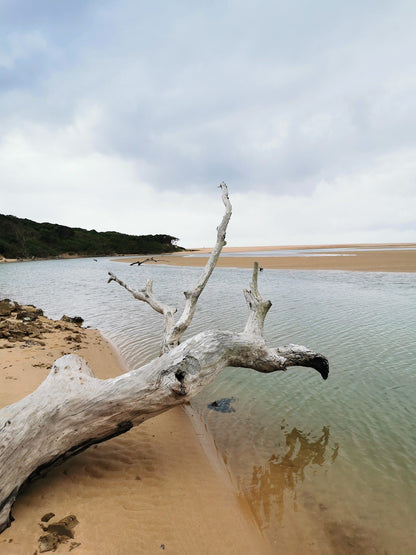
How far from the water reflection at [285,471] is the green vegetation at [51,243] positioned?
3203 inches

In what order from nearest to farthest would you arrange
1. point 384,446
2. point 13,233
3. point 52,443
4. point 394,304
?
point 52,443
point 384,446
point 394,304
point 13,233

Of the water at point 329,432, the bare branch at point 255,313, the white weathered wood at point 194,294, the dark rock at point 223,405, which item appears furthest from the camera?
the white weathered wood at point 194,294

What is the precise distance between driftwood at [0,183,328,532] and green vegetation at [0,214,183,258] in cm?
8047

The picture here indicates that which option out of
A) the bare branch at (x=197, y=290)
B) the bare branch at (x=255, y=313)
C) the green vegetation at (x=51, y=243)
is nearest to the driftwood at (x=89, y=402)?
the bare branch at (x=255, y=313)

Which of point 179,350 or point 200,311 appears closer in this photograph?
point 179,350

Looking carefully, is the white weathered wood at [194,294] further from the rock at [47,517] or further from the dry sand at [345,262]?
the dry sand at [345,262]

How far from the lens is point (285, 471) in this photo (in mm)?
3656

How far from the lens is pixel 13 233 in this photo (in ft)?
270

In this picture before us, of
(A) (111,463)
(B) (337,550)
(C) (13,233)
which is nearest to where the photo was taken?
(B) (337,550)

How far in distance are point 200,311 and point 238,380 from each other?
638 cm

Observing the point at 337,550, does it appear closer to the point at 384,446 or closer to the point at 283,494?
the point at 283,494

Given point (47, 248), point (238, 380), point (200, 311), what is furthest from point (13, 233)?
point (238, 380)

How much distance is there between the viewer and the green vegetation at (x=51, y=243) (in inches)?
2980

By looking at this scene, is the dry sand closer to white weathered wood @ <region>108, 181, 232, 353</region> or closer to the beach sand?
white weathered wood @ <region>108, 181, 232, 353</region>
